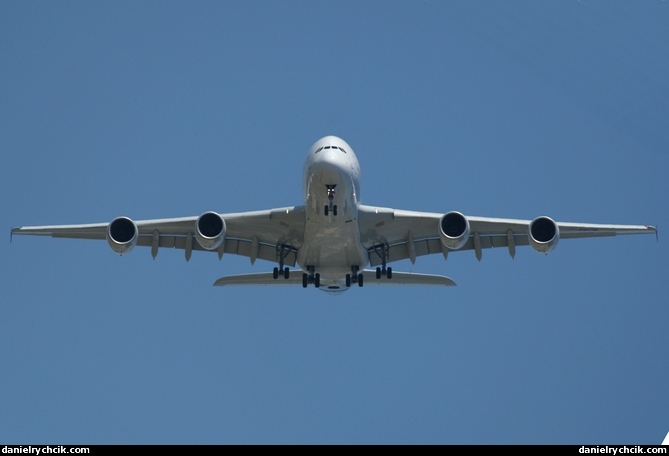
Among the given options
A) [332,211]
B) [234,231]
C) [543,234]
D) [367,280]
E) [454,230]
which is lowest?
[332,211]

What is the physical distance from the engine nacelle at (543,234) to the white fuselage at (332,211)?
5459 mm

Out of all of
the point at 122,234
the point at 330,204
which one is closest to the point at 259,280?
the point at 122,234

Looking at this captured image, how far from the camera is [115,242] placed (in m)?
32.9

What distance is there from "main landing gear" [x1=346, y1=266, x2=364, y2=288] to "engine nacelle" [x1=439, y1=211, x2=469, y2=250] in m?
3.37

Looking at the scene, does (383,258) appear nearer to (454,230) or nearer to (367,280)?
(367,280)

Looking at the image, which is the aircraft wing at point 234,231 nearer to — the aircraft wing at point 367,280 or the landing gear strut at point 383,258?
the aircraft wing at point 367,280

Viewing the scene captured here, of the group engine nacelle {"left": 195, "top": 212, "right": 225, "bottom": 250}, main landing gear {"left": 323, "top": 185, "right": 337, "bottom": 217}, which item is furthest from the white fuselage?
engine nacelle {"left": 195, "top": 212, "right": 225, "bottom": 250}

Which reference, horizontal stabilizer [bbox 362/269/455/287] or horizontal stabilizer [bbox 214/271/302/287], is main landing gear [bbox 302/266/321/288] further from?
horizontal stabilizer [bbox 362/269/455/287]

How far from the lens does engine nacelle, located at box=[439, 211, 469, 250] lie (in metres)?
32.9

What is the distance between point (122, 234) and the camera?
33.1m

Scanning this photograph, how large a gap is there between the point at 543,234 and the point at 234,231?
32.8ft
